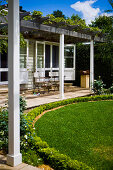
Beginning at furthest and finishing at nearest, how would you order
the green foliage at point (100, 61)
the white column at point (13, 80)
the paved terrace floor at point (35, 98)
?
the green foliage at point (100, 61) → the paved terrace floor at point (35, 98) → the white column at point (13, 80)

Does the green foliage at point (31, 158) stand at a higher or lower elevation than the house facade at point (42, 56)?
lower

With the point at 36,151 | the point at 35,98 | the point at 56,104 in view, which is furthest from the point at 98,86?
the point at 36,151

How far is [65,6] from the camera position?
35906 mm

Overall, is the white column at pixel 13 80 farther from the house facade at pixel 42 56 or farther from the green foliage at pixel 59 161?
the house facade at pixel 42 56

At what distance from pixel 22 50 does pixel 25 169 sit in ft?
29.4

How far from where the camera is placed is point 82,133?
5.05 m

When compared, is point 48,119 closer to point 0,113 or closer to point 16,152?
point 0,113

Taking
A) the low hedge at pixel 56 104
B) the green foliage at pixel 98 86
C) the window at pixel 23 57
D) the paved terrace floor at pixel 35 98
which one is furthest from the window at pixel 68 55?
the low hedge at pixel 56 104

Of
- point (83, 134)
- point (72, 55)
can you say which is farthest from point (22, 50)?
point (83, 134)

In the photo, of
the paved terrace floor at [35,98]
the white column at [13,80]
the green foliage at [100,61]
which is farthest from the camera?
the green foliage at [100,61]

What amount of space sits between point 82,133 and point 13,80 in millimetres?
2473

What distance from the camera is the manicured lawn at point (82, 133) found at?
384 cm

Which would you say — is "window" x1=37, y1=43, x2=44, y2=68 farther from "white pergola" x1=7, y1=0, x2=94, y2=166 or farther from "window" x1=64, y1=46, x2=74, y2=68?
"white pergola" x1=7, y1=0, x2=94, y2=166

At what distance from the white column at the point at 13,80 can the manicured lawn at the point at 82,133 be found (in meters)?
1.04
